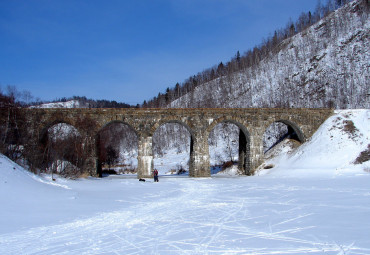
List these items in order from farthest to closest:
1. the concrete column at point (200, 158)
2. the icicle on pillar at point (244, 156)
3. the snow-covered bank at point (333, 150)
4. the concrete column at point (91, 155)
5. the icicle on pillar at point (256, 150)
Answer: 1. the icicle on pillar at point (244, 156)
2. the icicle on pillar at point (256, 150)
3. the concrete column at point (200, 158)
4. the concrete column at point (91, 155)
5. the snow-covered bank at point (333, 150)

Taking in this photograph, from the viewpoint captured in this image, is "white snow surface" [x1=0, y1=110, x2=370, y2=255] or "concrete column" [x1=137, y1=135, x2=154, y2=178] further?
"concrete column" [x1=137, y1=135, x2=154, y2=178]

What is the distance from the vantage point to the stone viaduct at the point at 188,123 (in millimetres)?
25703

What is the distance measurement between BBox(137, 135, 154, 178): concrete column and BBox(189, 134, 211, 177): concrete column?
12.0 ft

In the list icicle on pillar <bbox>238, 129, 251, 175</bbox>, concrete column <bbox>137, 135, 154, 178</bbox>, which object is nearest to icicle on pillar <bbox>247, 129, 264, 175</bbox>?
icicle on pillar <bbox>238, 129, 251, 175</bbox>

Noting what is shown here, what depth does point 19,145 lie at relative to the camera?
1700cm

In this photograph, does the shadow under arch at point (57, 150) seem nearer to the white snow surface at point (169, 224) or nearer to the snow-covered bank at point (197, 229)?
the white snow surface at point (169, 224)

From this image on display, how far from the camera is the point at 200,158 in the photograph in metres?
27.1

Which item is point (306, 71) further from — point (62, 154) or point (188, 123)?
point (62, 154)

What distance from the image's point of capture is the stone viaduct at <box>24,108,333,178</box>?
25.7m

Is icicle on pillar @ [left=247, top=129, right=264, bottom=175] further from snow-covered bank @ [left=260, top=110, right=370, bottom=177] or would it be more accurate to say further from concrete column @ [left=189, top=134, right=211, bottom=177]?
concrete column @ [left=189, top=134, right=211, bottom=177]

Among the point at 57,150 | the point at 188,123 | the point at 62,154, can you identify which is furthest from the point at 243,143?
the point at 57,150

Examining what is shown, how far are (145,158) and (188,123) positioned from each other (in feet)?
15.7

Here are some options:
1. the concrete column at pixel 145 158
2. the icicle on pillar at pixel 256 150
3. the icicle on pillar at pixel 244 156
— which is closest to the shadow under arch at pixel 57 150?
the concrete column at pixel 145 158

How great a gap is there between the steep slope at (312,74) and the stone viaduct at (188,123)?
26600 mm
